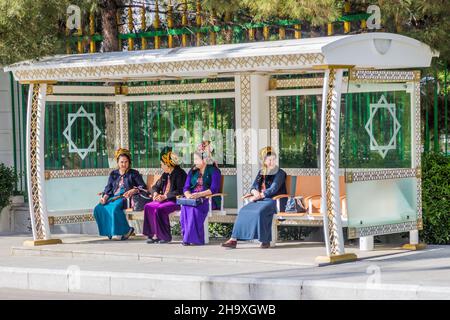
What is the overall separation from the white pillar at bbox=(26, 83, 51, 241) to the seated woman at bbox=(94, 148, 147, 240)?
775 millimetres

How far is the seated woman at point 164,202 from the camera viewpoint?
14.6 meters

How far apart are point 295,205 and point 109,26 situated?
4614 mm

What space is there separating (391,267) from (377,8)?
336 cm

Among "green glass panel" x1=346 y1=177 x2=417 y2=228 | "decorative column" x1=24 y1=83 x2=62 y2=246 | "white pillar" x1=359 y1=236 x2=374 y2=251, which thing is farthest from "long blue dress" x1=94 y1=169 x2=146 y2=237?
"green glass panel" x1=346 y1=177 x2=417 y2=228

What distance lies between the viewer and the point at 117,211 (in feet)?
49.8

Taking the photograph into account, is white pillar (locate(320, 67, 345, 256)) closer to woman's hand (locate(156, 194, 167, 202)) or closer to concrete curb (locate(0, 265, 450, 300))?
concrete curb (locate(0, 265, 450, 300))

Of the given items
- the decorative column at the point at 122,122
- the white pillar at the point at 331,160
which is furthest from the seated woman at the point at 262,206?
the decorative column at the point at 122,122

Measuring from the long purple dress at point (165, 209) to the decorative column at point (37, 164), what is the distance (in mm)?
1252

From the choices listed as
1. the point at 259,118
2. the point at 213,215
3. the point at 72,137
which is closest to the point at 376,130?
the point at 259,118

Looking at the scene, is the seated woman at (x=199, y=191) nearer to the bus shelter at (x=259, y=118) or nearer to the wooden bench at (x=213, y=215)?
the wooden bench at (x=213, y=215)

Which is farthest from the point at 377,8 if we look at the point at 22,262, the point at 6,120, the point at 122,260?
the point at 6,120

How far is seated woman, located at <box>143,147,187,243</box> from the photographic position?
48.0 feet

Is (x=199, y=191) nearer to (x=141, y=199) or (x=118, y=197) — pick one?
(x=141, y=199)
